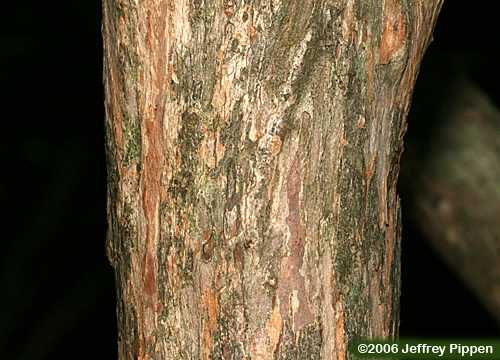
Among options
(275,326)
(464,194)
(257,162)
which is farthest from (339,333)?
(464,194)

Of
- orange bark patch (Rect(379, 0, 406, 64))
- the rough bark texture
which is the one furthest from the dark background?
orange bark patch (Rect(379, 0, 406, 64))

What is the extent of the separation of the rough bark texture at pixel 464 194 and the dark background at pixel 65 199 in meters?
0.63

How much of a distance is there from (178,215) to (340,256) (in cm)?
17

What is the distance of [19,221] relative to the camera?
11.1 feet

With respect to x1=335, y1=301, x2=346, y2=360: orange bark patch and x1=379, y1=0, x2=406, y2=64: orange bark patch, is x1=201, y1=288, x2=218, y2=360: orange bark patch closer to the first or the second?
x1=335, y1=301, x2=346, y2=360: orange bark patch

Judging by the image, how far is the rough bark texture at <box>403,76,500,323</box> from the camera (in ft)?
7.79

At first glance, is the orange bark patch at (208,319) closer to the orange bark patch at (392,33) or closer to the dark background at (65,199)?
the orange bark patch at (392,33)

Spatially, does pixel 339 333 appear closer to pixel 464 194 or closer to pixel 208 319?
pixel 208 319

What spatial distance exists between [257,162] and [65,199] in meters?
2.22

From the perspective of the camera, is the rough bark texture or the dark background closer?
the rough bark texture

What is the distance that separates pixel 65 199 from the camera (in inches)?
127

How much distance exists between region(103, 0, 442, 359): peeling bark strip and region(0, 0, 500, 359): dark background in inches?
76.9

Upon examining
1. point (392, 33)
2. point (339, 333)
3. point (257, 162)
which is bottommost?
point (339, 333)

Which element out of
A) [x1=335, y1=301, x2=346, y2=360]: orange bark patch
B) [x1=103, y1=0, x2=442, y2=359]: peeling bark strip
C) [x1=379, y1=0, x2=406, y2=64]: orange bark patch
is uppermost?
[x1=379, y1=0, x2=406, y2=64]: orange bark patch
